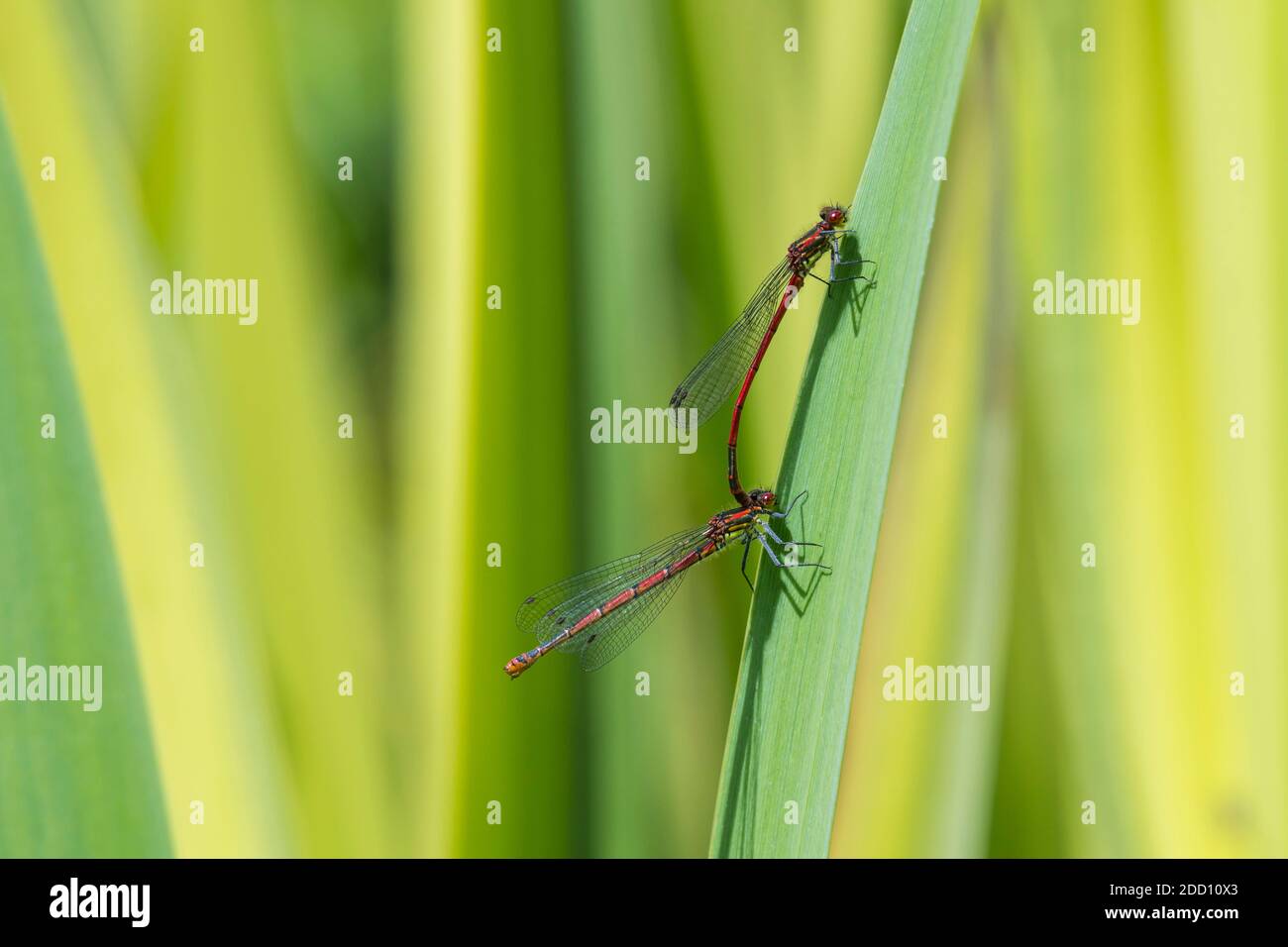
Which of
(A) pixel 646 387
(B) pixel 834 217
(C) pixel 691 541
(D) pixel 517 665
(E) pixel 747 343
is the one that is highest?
(B) pixel 834 217

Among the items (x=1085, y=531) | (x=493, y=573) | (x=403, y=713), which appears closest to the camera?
(x=493, y=573)

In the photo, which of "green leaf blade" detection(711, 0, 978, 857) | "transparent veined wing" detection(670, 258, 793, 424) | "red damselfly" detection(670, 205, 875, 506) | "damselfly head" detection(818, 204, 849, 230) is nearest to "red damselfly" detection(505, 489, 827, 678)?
"red damselfly" detection(670, 205, 875, 506)

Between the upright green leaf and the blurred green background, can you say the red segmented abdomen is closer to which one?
the blurred green background

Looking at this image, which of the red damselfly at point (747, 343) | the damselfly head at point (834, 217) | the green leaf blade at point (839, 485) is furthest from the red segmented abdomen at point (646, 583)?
the damselfly head at point (834, 217)

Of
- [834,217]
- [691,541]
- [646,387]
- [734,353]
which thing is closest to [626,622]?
[691,541]

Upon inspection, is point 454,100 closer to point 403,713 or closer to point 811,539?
point 811,539

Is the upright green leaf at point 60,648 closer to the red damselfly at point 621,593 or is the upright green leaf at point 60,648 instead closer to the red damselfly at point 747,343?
the red damselfly at point 621,593

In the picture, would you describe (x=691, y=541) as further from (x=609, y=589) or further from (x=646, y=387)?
(x=646, y=387)

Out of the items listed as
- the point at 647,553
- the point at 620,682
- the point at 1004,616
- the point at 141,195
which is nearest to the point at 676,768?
the point at 620,682
